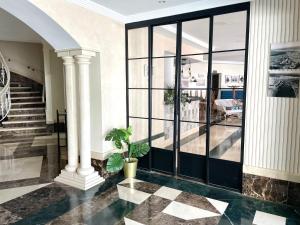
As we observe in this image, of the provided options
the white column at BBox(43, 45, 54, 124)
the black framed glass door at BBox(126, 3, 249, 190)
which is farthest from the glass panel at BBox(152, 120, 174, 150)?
the white column at BBox(43, 45, 54, 124)

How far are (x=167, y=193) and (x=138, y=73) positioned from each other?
221 centimetres

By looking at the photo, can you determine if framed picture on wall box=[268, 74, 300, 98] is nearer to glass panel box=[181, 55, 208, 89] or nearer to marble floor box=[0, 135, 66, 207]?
glass panel box=[181, 55, 208, 89]

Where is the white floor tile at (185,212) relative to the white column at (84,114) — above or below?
below

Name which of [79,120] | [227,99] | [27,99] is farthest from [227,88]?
[27,99]

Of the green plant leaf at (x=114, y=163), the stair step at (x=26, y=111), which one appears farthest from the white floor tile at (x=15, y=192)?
the stair step at (x=26, y=111)

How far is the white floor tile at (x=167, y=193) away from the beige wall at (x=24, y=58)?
288 inches

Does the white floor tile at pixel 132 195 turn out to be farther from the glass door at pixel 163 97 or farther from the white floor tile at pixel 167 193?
the glass door at pixel 163 97

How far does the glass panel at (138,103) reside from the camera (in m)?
4.38

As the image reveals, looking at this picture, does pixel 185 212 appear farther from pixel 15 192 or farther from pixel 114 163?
pixel 15 192

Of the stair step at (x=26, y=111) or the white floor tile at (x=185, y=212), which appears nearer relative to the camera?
the white floor tile at (x=185, y=212)

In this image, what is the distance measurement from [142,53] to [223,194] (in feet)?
9.05

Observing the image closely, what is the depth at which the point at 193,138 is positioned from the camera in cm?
404

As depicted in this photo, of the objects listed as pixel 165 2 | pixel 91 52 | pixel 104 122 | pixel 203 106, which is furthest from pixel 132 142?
pixel 165 2

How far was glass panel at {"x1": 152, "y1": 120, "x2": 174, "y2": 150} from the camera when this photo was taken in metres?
4.19
